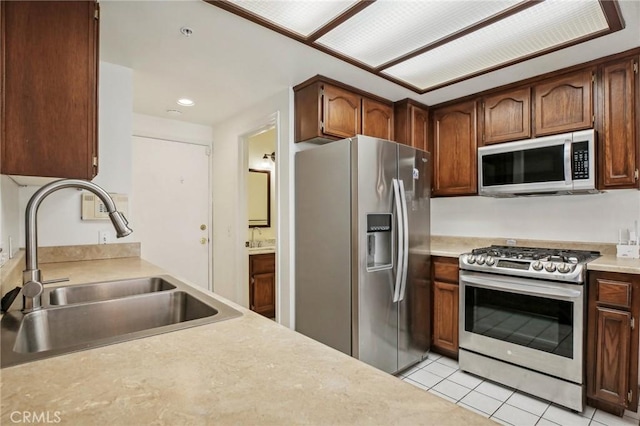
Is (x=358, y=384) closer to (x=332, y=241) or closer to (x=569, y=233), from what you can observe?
(x=332, y=241)

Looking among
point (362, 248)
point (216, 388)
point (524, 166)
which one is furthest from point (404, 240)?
point (216, 388)

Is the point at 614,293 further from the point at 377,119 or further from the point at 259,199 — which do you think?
the point at 259,199

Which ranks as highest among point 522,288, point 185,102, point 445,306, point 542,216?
point 185,102

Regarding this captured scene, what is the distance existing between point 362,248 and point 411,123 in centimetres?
154

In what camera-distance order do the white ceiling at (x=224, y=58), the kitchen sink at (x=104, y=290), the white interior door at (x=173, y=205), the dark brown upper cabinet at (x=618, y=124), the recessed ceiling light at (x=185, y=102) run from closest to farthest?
the kitchen sink at (x=104, y=290)
the white ceiling at (x=224, y=58)
the dark brown upper cabinet at (x=618, y=124)
the recessed ceiling light at (x=185, y=102)
the white interior door at (x=173, y=205)

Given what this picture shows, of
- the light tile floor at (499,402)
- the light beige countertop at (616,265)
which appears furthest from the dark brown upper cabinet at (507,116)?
the light tile floor at (499,402)

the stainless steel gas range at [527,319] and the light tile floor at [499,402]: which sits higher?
the stainless steel gas range at [527,319]

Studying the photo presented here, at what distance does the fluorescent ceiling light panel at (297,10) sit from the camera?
67.8 inches

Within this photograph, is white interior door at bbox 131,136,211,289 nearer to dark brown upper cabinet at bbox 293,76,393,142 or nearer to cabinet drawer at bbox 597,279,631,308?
dark brown upper cabinet at bbox 293,76,393,142

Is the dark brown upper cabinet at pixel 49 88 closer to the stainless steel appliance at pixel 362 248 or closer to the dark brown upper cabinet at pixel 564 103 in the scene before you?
the stainless steel appliance at pixel 362 248

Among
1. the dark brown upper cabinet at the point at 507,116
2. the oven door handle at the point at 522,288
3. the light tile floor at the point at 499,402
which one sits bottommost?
the light tile floor at the point at 499,402

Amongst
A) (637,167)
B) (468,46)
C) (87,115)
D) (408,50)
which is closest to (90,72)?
(87,115)

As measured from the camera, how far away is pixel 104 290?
1572 millimetres

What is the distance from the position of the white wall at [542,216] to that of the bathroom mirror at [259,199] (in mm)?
2167
